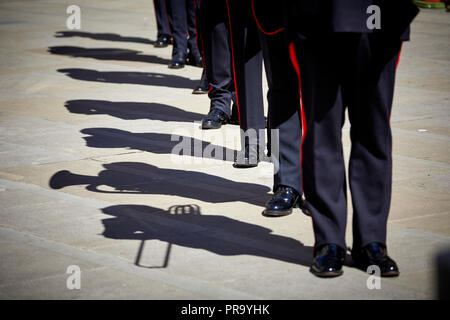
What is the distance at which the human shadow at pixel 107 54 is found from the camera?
11.8 metres

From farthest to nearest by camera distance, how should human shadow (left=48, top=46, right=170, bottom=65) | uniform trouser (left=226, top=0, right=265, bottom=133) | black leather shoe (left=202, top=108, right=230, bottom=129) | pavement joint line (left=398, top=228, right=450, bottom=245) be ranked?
1. human shadow (left=48, top=46, right=170, bottom=65)
2. black leather shoe (left=202, top=108, right=230, bottom=129)
3. uniform trouser (left=226, top=0, right=265, bottom=133)
4. pavement joint line (left=398, top=228, right=450, bottom=245)

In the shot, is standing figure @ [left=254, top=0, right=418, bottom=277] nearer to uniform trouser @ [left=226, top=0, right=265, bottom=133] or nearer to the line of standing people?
the line of standing people

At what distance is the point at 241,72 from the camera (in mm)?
6348

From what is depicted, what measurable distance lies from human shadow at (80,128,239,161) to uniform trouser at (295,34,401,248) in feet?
8.04

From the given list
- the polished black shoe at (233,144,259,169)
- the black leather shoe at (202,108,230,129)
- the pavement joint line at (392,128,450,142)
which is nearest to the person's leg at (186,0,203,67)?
the black leather shoe at (202,108,230,129)

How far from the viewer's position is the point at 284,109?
16.9 feet

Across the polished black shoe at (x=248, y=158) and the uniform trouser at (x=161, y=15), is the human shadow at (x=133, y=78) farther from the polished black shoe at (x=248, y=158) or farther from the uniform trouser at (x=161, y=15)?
the polished black shoe at (x=248, y=158)

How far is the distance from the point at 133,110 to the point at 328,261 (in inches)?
184

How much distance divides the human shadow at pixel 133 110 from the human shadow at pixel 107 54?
292cm

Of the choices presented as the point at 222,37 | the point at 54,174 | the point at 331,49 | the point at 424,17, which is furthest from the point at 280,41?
the point at 424,17

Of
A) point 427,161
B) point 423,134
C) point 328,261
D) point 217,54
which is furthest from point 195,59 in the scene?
point 328,261

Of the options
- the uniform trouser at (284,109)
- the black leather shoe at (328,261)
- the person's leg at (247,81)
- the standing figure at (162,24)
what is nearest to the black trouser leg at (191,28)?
the standing figure at (162,24)

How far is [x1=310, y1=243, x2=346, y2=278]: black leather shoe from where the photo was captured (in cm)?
401

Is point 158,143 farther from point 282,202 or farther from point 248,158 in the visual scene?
point 282,202
